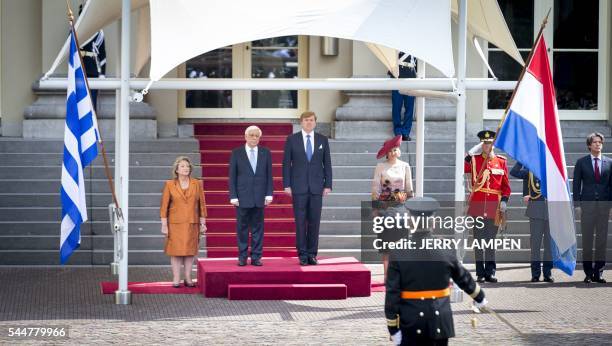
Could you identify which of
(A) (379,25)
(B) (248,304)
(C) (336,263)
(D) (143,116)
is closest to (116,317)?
(B) (248,304)

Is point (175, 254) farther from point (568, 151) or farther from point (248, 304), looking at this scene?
point (568, 151)

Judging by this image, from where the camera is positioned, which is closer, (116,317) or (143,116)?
(116,317)

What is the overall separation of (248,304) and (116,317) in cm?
170

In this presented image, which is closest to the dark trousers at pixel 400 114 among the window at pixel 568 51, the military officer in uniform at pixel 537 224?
the window at pixel 568 51

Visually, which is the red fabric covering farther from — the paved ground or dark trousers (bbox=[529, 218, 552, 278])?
dark trousers (bbox=[529, 218, 552, 278])

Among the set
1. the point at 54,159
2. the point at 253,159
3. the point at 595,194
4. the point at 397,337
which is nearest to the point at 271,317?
the point at 253,159

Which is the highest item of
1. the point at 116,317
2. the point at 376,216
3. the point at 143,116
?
the point at 143,116

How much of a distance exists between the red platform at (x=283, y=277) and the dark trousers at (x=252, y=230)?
0.60ft

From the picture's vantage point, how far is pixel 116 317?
13.7m

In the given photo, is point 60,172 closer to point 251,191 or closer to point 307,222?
point 251,191

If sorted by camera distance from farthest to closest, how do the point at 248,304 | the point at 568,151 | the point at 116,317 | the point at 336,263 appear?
the point at 568,151 → the point at 336,263 → the point at 248,304 → the point at 116,317

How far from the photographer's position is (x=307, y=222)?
15.8 metres

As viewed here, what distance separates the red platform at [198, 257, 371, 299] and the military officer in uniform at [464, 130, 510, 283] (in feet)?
5.62

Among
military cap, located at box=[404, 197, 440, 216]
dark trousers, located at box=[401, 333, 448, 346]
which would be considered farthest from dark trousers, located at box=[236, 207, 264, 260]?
dark trousers, located at box=[401, 333, 448, 346]
